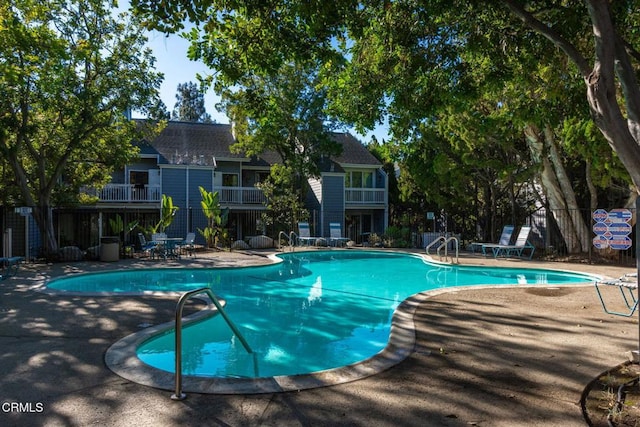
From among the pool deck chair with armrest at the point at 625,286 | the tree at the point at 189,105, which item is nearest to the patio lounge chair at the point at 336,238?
the pool deck chair with armrest at the point at 625,286

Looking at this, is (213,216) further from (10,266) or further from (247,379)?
(247,379)

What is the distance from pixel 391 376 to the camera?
14.4 feet

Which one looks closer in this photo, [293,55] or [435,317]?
[435,317]

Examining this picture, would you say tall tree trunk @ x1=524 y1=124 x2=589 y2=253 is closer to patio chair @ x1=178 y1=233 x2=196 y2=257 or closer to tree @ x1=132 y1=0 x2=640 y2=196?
tree @ x1=132 y1=0 x2=640 y2=196

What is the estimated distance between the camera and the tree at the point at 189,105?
176 feet

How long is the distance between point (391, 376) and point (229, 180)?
23679 millimetres

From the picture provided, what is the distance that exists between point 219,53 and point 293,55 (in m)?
1.20

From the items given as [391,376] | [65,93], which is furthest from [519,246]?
[65,93]

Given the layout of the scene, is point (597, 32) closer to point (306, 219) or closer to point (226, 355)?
point (226, 355)

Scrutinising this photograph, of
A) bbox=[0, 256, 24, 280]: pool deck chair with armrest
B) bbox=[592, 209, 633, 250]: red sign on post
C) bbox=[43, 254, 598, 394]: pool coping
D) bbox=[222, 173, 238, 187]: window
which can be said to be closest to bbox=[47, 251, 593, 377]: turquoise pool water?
bbox=[43, 254, 598, 394]: pool coping

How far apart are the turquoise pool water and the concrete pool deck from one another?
0.89 metres

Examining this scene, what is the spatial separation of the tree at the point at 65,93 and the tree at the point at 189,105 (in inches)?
1478

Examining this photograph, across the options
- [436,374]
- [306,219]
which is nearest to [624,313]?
[436,374]

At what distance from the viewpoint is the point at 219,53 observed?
7176 millimetres
